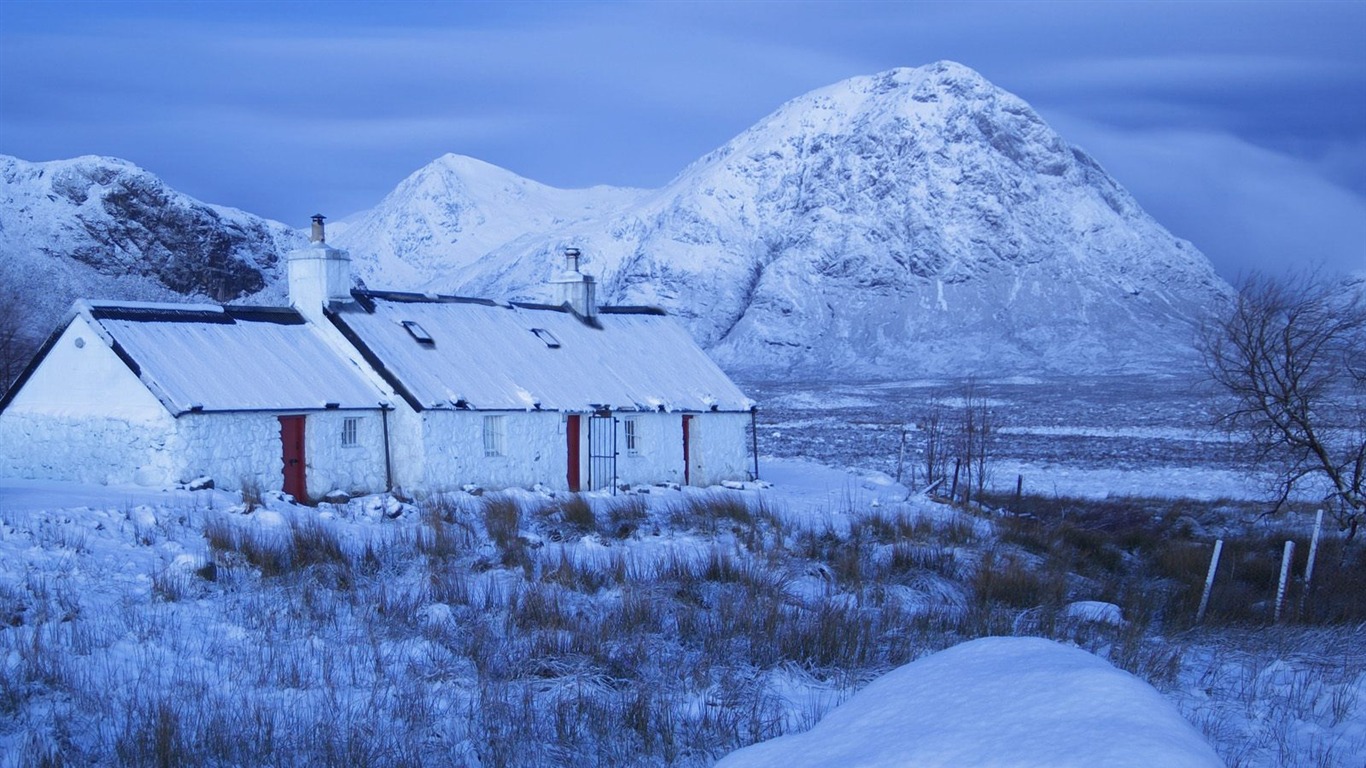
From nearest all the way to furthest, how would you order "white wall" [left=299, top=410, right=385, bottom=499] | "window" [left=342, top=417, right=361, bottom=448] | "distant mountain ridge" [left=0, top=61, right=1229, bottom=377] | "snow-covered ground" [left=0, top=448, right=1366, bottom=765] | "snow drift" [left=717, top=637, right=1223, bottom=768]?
"snow drift" [left=717, top=637, right=1223, bottom=768] → "snow-covered ground" [left=0, top=448, right=1366, bottom=765] → "white wall" [left=299, top=410, right=385, bottom=499] → "window" [left=342, top=417, right=361, bottom=448] → "distant mountain ridge" [left=0, top=61, right=1229, bottom=377]

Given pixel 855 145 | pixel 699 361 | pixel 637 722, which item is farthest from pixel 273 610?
pixel 855 145

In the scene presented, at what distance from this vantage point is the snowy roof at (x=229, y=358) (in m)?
21.7

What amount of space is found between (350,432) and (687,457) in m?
8.74

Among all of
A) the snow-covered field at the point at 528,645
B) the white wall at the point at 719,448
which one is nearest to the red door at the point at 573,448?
the white wall at the point at 719,448

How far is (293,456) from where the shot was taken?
23000 mm

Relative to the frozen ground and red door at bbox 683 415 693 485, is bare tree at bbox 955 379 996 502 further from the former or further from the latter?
red door at bbox 683 415 693 485

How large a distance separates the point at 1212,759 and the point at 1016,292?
528 feet

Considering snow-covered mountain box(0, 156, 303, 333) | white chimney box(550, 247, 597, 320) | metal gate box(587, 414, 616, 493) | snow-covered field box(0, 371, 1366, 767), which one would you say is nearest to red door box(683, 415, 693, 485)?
metal gate box(587, 414, 616, 493)

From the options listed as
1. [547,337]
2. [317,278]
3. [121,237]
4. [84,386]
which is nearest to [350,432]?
[317,278]

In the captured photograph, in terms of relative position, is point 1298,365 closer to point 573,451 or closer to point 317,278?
point 573,451

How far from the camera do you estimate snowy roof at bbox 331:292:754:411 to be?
2550cm

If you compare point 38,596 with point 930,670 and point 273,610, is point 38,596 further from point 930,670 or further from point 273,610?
point 930,670

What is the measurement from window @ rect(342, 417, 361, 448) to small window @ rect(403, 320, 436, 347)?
2998mm

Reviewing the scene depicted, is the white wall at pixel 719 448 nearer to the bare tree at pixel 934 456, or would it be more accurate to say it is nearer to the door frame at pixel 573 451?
the door frame at pixel 573 451
